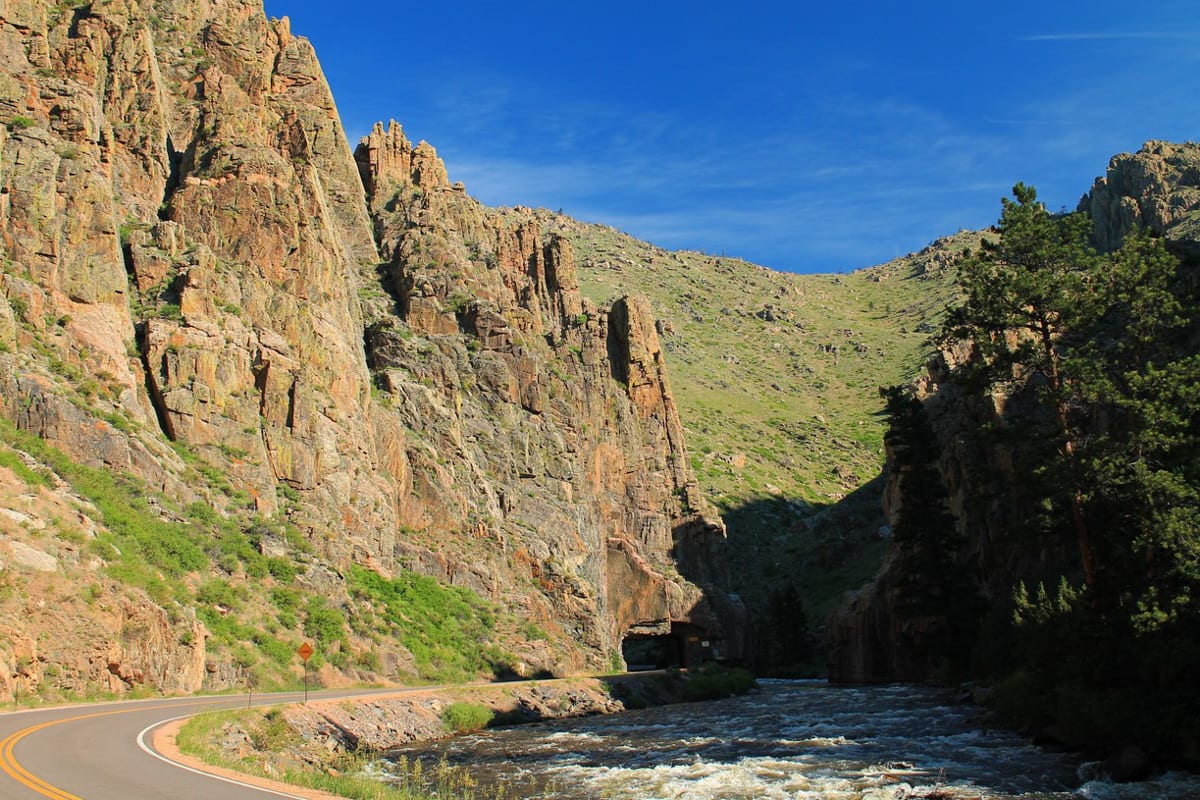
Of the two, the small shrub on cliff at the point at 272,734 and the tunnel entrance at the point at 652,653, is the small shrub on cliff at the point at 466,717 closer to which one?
the small shrub on cliff at the point at 272,734

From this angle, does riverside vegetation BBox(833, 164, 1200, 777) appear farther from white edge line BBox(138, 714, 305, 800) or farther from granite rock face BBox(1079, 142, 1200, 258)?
granite rock face BBox(1079, 142, 1200, 258)

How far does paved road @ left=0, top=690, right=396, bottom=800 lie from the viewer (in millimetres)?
13156

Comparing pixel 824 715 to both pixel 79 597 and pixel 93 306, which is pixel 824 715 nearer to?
pixel 79 597

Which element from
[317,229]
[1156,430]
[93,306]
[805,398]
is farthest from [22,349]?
[805,398]

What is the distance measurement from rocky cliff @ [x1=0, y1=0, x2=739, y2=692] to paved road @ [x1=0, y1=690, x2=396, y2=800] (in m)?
4.96

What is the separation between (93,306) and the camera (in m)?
40.7

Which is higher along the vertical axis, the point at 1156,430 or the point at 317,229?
the point at 317,229

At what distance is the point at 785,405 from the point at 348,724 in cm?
11983

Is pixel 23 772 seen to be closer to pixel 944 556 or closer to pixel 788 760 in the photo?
pixel 788 760

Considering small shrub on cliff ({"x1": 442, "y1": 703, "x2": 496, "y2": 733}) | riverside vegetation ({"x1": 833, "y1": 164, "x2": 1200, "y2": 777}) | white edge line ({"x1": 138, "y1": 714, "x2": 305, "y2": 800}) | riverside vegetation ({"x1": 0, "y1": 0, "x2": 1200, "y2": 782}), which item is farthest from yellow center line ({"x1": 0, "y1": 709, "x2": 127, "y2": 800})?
riverside vegetation ({"x1": 833, "y1": 164, "x2": 1200, "y2": 777})

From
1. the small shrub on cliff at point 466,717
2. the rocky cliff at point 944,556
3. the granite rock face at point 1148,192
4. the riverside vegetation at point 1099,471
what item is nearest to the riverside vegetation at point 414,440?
the riverside vegetation at point 1099,471

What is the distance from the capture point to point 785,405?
142375mm

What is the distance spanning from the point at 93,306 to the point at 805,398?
120552 millimetres

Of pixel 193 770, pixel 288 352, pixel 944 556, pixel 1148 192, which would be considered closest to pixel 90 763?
pixel 193 770
